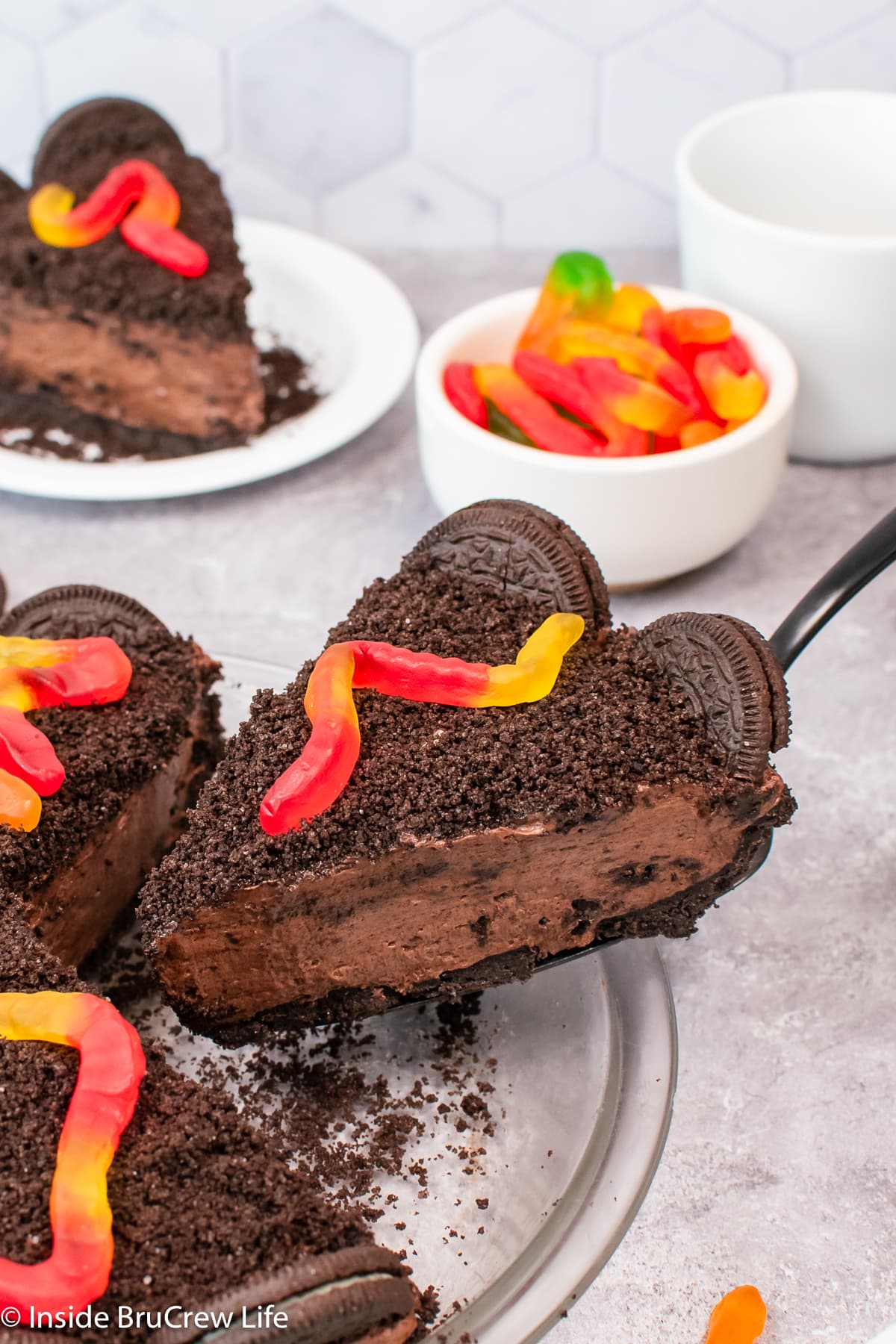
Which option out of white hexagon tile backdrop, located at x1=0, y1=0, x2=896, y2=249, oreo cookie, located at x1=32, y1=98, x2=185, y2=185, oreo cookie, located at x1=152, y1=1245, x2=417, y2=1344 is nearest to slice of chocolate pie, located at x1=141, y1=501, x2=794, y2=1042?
oreo cookie, located at x1=152, y1=1245, x2=417, y2=1344

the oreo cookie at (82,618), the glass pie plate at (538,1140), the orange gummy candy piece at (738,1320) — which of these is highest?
the oreo cookie at (82,618)

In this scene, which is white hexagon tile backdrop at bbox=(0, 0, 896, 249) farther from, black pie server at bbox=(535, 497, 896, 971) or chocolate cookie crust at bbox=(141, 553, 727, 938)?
chocolate cookie crust at bbox=(141, 553, 727, 938)

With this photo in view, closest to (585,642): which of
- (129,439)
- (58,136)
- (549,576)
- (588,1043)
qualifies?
(549,576)

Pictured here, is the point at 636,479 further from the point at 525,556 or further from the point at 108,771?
the point at 108,771

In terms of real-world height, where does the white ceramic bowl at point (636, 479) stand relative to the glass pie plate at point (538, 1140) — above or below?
above

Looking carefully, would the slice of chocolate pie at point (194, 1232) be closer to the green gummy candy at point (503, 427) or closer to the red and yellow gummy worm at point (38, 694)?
the red and yellow gummy worm at point (38, 694)

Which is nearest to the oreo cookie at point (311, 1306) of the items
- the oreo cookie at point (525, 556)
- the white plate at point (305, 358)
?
the oreo cookie at point (525, 556)

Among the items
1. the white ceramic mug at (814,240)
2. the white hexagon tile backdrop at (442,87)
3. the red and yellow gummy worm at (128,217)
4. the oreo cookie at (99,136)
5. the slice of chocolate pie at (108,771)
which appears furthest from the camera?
the white hexagon tile backdrop at (442,87)
